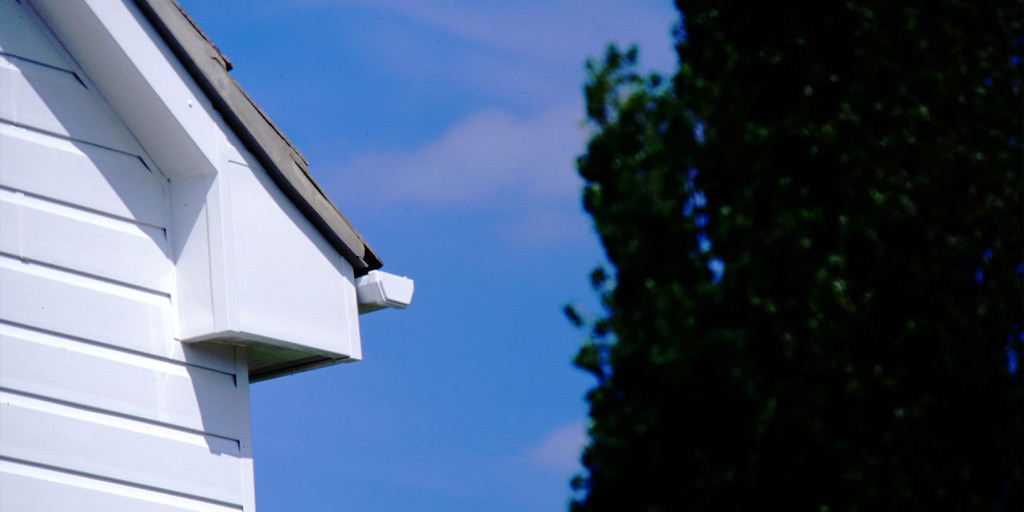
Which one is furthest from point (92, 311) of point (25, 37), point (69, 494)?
point (25, 37)

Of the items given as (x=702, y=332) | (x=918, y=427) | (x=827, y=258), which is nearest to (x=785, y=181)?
(x=827, y=258)

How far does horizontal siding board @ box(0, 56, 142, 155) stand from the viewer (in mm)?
5332

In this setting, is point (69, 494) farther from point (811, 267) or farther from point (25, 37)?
point (811, 267)

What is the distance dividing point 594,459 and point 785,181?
108 cm

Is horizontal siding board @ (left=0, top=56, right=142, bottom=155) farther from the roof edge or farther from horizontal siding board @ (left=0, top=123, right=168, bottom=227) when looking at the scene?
the roof edge

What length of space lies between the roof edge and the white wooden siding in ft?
1.48

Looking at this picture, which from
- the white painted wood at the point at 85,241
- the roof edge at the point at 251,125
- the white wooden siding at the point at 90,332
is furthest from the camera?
the roof edge at the point at 251,125

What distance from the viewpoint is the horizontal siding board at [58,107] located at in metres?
5.33

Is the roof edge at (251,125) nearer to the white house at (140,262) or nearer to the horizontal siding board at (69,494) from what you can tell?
the white house at (140,262)

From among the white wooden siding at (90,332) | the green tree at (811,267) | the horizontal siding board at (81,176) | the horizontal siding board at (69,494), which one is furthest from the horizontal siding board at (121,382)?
the green tree at (811,267)

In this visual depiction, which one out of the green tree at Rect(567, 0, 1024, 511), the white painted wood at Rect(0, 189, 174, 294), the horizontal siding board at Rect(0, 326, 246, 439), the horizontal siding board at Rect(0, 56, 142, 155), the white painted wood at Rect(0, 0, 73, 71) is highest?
the white painted wood at Rect(0, 0, 73, 71)

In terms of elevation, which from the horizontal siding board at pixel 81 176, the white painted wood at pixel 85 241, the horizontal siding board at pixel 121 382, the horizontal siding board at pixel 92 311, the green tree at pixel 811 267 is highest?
the horizontal siding board at pixel 81 176

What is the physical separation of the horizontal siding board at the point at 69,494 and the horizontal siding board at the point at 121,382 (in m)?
0.33

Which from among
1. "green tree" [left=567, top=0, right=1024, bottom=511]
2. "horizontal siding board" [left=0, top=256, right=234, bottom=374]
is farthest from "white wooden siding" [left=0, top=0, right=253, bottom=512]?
"green tree" [left=567, top=0, right=1024, bottom=511]
